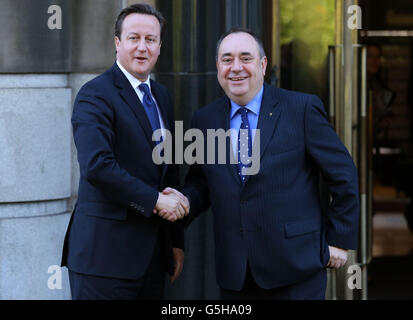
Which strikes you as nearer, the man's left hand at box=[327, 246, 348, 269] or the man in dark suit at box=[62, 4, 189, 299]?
the man in dark suit at box=[62, 4, 189, 299]

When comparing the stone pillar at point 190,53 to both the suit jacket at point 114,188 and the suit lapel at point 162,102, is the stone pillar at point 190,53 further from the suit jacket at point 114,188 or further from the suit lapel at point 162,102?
the suit jacket at point 114,188

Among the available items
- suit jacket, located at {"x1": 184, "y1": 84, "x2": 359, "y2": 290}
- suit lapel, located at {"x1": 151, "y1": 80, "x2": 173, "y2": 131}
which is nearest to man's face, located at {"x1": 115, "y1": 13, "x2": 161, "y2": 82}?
suit lapel, located at {"x1": 151, "y1": 80, "x2": 173, "y2": 131}

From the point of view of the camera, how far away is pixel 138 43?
4090mm

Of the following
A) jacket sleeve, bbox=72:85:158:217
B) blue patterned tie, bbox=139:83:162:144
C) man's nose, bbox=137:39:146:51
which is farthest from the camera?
blue patterned tie, bbox=139:83:162:144

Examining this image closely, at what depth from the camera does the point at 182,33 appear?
559 centimetres

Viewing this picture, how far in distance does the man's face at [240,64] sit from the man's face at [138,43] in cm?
35

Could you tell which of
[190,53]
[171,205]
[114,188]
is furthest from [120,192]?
[190,53]

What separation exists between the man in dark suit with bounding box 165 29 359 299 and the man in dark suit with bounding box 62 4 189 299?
225 mm

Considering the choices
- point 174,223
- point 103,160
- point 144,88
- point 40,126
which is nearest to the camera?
point 103,160

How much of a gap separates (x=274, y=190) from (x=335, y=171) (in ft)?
1.00

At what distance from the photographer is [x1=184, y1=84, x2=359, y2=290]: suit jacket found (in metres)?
3.97

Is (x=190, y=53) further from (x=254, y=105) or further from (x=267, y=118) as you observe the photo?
(x=267, y=118)

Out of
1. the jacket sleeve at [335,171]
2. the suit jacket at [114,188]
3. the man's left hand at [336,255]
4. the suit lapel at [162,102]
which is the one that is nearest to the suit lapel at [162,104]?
the suit lapel at [162,102]

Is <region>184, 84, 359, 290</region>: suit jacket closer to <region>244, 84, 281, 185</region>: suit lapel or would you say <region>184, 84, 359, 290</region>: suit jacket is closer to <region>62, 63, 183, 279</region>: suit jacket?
<region>244, 84, 281, 185</region>: suit lapel
